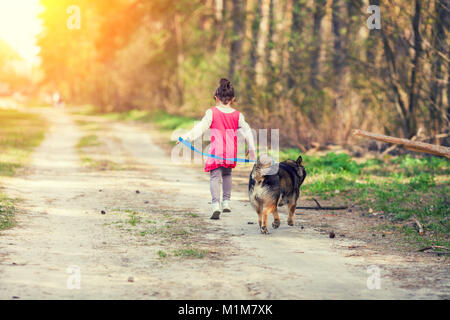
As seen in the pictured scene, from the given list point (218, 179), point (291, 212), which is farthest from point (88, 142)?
point (291, 212)

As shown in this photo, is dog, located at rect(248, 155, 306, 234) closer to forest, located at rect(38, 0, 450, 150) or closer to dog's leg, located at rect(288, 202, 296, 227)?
dog's leg, located at rect(288, 202, 296, 227)

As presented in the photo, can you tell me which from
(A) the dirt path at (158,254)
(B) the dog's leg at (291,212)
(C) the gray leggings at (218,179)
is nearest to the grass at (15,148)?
(A) the dirt path at (158,254)

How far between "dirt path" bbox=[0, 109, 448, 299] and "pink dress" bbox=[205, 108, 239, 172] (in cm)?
94

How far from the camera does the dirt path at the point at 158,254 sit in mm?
6094

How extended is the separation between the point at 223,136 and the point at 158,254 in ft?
8.50

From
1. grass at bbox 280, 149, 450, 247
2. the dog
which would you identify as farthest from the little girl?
grass at bbox 280, 149, 450, 247

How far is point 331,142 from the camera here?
62.1ft

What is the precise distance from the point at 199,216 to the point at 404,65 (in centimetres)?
846

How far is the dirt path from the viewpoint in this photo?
609 cm

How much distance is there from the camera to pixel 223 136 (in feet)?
31.5

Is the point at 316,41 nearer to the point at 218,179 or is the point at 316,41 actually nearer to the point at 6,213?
the point at 218,179

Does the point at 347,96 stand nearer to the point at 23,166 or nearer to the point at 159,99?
the point at 23,166

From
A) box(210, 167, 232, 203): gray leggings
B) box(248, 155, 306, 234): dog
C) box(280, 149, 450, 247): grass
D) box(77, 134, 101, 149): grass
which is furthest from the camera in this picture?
box(77, 134, 101, 149): grass

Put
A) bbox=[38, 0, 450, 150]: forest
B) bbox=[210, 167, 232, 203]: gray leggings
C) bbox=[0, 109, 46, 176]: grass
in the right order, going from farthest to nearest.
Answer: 1. bbox=[0, 109, 46, 176]: grass
2. bbox=[38, 0, 450, 150]: forest
3. bbox=[210, 167, 232, 203]: gray leggings
